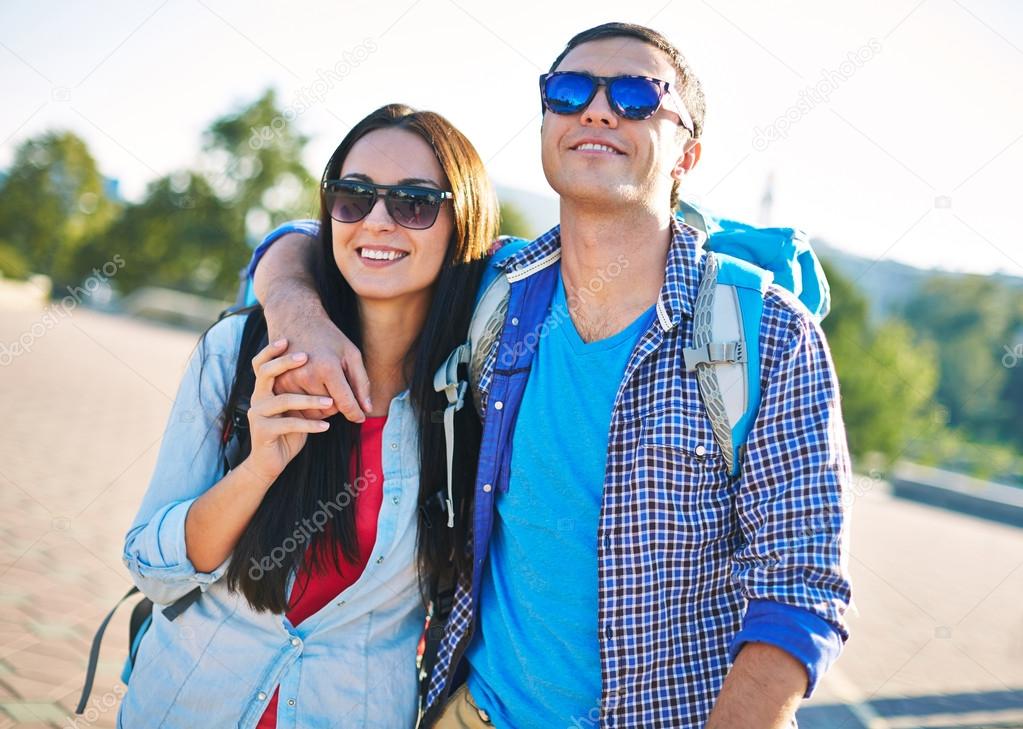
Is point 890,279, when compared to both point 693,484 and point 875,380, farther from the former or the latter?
point 693,484

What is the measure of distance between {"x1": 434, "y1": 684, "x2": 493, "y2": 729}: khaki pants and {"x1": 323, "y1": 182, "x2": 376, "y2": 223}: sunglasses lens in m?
1.47

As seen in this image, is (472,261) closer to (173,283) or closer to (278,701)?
(278,701)

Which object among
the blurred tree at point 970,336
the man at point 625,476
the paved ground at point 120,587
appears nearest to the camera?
the man at point 625,476

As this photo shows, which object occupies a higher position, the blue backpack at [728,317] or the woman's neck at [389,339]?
the blue backpack at [728,317]

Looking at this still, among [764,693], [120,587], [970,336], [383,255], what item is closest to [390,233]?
[383,255]

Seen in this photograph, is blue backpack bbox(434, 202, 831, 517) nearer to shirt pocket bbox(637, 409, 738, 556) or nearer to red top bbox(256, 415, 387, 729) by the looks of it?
shirt pocket bbox(637, 409, 738, 556)

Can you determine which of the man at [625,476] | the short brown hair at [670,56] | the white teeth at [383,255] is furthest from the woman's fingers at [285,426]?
Result: the short brown hair at [670,56]

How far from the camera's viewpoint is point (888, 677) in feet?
21.6

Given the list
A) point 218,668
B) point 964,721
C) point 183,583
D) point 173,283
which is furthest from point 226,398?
point 173,283

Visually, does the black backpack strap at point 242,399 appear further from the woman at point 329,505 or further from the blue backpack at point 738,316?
the blue backpack at point 738,316

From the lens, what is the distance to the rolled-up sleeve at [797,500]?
6.32 ft

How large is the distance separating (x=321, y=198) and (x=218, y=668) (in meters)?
1.47

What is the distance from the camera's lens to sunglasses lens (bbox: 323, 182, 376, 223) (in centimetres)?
264

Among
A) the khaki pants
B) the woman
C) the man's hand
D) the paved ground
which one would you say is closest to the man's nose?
the woman
